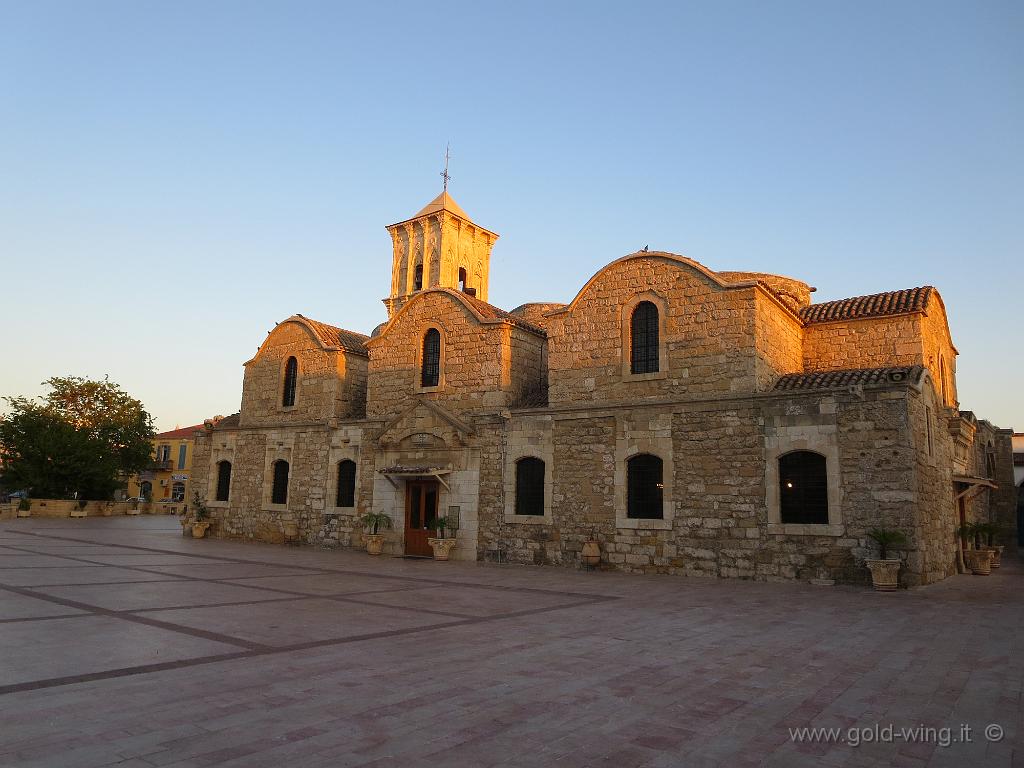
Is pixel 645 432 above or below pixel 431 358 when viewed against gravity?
below

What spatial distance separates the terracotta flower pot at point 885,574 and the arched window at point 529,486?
7182mm

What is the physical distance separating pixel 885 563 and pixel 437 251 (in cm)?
2831

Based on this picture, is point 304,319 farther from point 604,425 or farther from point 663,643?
point 663,643

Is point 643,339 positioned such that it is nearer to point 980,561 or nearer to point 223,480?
point 980,561

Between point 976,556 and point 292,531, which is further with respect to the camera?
point 292,531

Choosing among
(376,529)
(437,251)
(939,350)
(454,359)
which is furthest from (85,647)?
(437,251)

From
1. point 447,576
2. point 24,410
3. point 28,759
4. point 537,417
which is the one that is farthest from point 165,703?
point 24,410

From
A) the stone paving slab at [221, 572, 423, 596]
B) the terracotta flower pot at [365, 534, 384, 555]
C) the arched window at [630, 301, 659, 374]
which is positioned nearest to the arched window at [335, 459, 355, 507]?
the terracotta flower pot at [365, 534, 384, 555]

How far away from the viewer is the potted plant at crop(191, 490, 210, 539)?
23.0m

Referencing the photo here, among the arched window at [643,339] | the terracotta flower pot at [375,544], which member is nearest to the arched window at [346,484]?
the terracotta flower pot at [375,544]

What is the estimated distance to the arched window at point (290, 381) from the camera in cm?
2280

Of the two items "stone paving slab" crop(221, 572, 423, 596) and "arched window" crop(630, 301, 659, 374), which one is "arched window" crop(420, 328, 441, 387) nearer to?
"arched window" crop(630, 301, 659, 374)

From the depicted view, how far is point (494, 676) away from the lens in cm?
588

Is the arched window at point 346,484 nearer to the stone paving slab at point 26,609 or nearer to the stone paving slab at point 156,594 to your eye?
the stone paving slab at point 156,594
